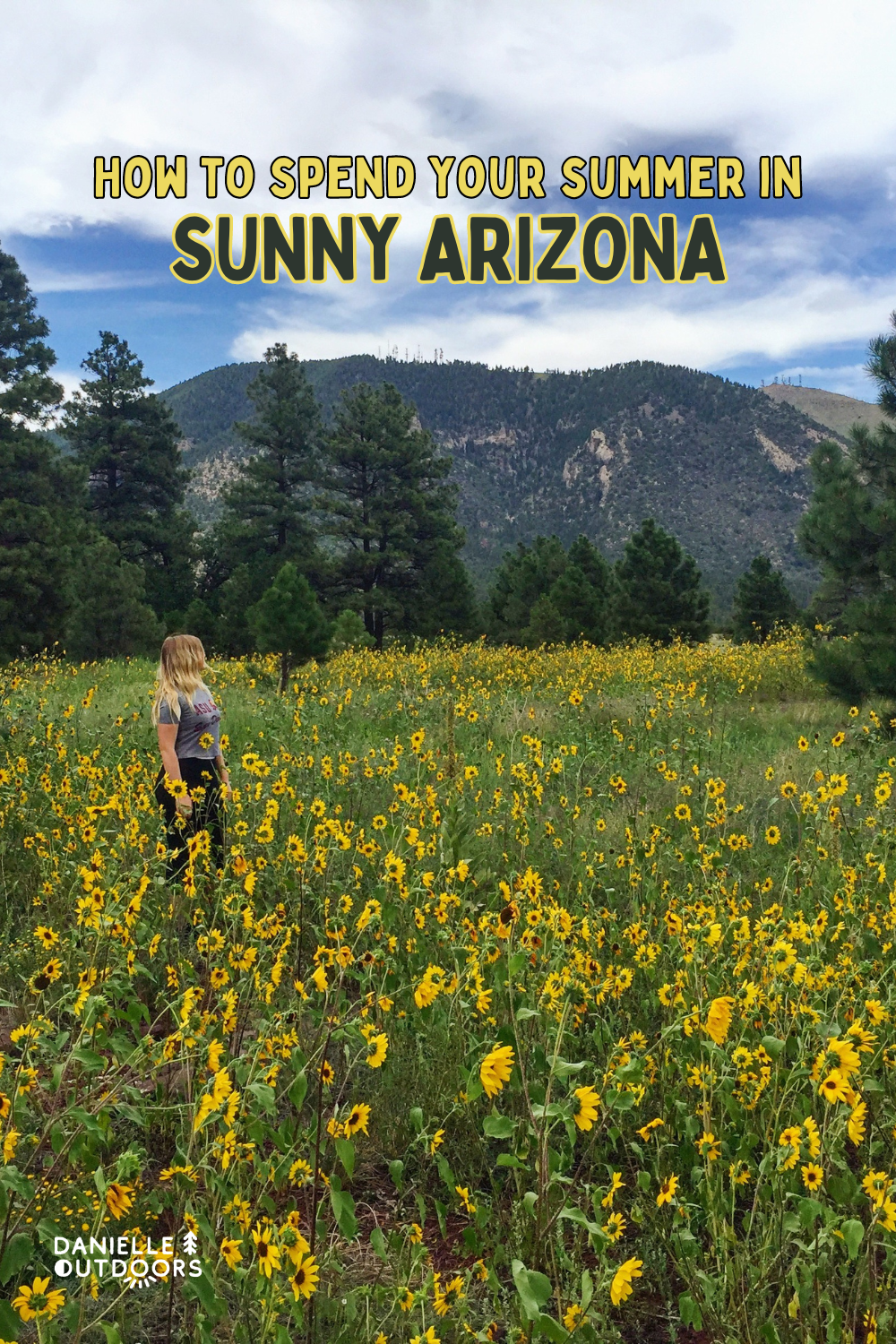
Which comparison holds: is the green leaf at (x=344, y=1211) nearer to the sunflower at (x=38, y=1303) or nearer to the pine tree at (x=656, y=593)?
the sunflower at (x=38, y=1303)

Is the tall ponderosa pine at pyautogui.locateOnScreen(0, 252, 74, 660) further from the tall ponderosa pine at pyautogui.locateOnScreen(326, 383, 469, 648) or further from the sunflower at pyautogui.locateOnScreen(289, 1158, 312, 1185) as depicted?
the sunflower at pyautogui.locateOnScreen(289, 1158, 312, 1185)

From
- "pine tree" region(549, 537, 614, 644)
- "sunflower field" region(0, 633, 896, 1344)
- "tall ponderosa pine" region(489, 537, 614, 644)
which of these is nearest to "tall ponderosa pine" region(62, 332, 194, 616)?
"tall ponderosa pine" region(489, 537, 614, 644)

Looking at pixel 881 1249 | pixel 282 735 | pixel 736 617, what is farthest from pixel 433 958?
pixel 736 617

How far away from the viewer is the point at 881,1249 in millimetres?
2436

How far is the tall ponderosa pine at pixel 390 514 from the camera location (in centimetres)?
3278

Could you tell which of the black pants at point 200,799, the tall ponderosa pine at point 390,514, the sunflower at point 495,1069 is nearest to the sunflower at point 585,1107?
the sunflower at point 495,1069

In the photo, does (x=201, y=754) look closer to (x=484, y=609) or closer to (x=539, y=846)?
(x=539, y=846)

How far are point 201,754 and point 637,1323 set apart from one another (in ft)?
11.4

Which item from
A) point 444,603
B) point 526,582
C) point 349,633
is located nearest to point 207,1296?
point 349,633

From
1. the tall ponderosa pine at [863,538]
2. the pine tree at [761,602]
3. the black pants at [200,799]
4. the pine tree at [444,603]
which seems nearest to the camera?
the black pants at [200,799]

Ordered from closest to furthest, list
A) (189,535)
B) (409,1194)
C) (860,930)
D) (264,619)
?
(409,1194), (860,930), (264,619), (189,535)

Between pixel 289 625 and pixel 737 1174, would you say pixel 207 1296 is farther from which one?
pixel 289 625

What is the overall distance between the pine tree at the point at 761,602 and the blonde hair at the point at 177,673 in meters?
24.8

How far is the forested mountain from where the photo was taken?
390 feet
